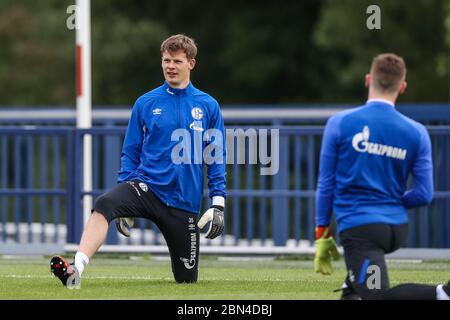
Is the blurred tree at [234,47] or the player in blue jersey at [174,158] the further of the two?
the blurred tree at [234,47]

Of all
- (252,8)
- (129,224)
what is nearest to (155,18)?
(252,8)

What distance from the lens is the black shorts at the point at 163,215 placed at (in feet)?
38.1

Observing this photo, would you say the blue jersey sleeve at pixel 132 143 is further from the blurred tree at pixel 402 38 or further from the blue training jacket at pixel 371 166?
the blurred tree at pixel 402 38

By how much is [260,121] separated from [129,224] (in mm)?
6458

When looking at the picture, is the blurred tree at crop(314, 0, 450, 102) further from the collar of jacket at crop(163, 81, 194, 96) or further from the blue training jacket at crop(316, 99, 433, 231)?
the blue training jacket at crop(316, 99, 433, 231)

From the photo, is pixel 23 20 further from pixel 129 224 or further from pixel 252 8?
pixel 129 224

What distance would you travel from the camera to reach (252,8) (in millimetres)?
52906

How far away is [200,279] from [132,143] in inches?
63.9

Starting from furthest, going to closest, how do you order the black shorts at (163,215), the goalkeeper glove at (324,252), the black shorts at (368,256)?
the black shorts at (163,215)
the goalkeeper glove at (324,252)
the black shorts at (368,256)

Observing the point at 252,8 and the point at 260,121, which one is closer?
the point at 260,121

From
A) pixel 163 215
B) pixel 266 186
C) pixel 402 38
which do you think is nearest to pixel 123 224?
pixel 163 215

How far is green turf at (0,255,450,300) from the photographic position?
36.9 feet

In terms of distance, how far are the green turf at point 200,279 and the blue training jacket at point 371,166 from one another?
3.93 feet

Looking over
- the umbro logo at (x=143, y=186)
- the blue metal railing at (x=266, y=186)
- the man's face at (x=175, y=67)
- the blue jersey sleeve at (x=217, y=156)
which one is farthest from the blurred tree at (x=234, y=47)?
the umbro logo at (x=143, y=186)
